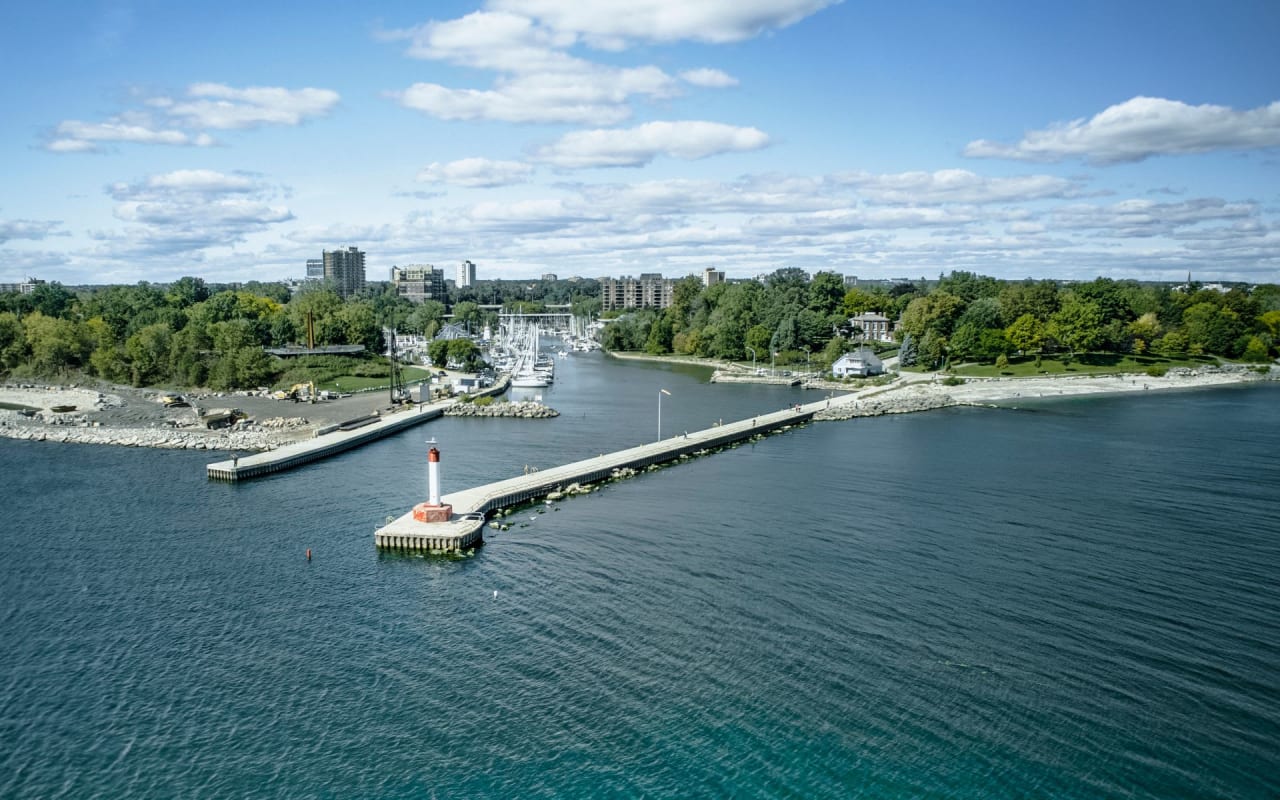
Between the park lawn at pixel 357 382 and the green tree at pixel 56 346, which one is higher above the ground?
the green tree at pixel 56 346

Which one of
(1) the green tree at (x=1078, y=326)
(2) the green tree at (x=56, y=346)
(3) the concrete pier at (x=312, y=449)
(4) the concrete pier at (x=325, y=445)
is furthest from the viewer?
(1) the green tree at (x=1078, y=326)

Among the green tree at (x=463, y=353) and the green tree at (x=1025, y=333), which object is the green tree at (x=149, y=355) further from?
the green tree at (x=1025, y=333)

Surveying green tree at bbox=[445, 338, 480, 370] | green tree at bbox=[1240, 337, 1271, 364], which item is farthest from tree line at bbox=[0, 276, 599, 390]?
green tree at bbox=[1240, 337, 1271, 364]

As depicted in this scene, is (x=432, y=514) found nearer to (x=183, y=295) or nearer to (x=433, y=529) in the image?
(x=433, y=529)

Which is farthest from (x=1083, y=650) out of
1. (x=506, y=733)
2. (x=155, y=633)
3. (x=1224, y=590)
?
(x=155, y=633)

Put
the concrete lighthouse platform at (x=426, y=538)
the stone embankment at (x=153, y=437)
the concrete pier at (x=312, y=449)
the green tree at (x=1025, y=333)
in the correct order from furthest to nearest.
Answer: the green tree at (x=1025, y=333), the stone embankment at (x=153, y=437), the concrete pier at (x=312, y=449), the concrete lighthouse platform at (x=426, y=538)

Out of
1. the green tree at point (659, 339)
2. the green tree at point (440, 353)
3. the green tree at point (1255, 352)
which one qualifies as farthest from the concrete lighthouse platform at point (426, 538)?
the green tree at point (1255, 352)

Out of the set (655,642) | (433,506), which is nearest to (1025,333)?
(433,506)

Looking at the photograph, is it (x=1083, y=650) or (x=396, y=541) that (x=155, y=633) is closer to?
(x=396, y=541)
